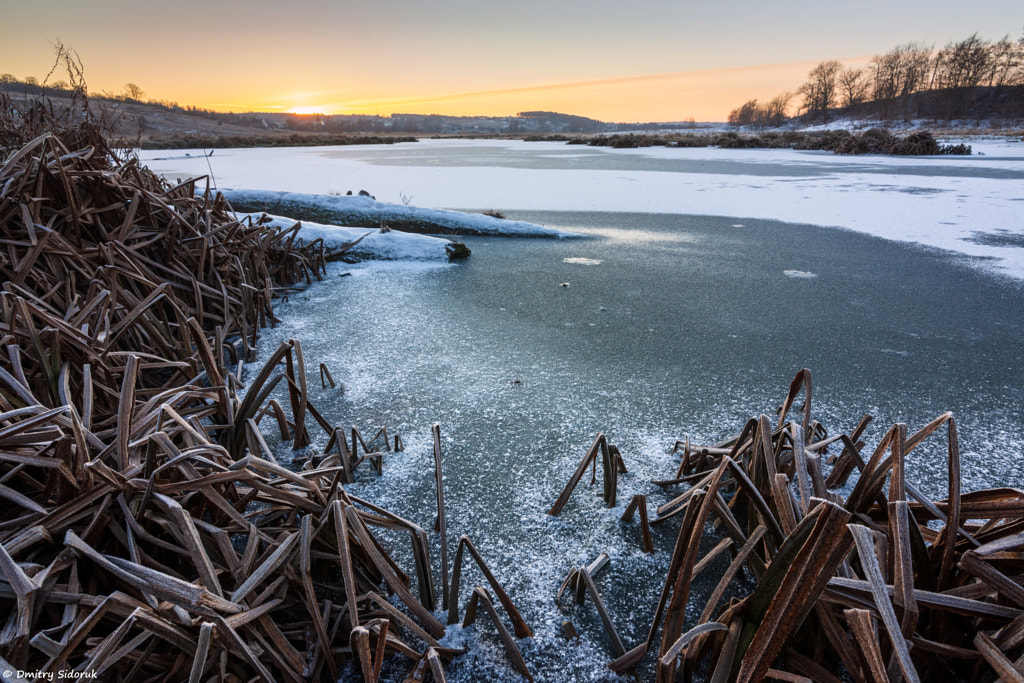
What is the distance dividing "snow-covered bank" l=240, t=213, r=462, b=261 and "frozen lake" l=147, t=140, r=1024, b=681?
6.7 inches

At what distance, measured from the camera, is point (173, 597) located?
64 centimetres

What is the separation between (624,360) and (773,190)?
229 inches

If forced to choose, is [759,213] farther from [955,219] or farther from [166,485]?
[166,485]

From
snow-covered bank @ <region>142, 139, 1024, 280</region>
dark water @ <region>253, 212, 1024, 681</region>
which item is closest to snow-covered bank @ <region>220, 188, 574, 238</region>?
dark water @ <region>253, 212, 1024, 681</region>

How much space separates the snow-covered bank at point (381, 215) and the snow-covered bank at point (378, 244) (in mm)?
722

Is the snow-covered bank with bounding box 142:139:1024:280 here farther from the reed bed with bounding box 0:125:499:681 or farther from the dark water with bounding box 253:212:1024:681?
the reed bed with bounding box 0:125:499:681

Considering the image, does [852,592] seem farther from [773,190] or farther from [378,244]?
[773,190]

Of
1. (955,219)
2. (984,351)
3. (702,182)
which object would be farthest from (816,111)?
(984,351)

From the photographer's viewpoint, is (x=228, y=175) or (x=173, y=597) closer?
(x=173, y=597)

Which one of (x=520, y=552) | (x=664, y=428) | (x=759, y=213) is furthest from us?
(x=759, y=213)

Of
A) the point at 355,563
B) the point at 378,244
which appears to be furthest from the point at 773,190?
the point at 355,563

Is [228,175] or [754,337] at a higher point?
[228,175]

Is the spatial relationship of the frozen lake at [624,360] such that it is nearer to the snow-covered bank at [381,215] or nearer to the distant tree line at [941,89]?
the snow-covered bank at [381,215]

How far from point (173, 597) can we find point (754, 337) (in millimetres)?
2037
